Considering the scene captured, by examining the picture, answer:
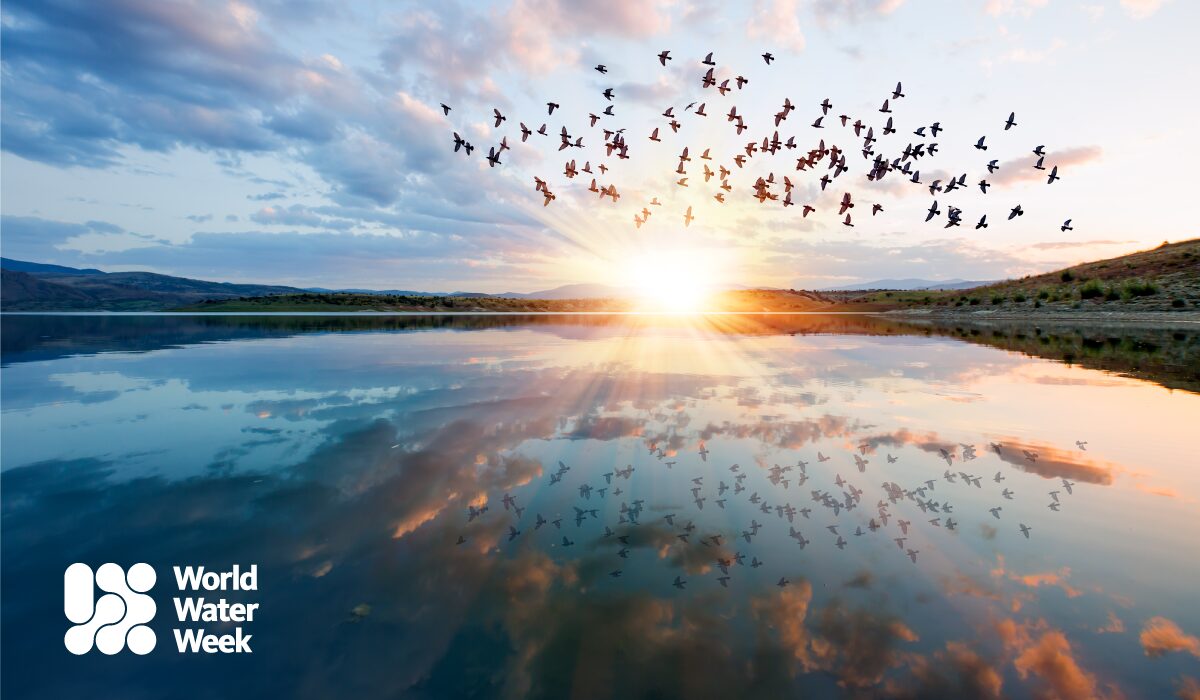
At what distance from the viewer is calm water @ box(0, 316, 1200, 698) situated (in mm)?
5527

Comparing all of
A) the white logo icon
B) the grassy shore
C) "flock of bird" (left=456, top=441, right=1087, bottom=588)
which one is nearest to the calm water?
"flock of bird" (left=456, top=441, right=1087, bottom=588)

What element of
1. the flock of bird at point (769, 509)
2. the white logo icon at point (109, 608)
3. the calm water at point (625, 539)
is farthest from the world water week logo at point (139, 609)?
the flock of bird at point (769, 509)

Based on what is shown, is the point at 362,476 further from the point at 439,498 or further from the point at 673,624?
the point at 673,624

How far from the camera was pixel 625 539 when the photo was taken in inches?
333

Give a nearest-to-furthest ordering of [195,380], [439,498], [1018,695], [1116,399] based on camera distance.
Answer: [1018,695], [439,498], [1116,399], [195,380]

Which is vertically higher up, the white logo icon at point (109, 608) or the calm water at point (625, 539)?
the calm water at point (625, 539)

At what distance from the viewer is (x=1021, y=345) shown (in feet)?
135

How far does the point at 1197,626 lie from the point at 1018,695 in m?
3.25

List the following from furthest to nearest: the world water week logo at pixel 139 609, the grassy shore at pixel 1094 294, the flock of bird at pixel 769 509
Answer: the grassy shore at pixel 1094 294 → the flock of bird at pixel 769 509 → the world water week logo at pixel 139 609

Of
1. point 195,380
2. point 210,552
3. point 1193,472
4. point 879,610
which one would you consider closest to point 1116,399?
point 1193,472

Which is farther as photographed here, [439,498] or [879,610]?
[439,498]

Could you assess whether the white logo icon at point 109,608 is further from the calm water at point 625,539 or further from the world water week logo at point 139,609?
the calm water at point 625,539

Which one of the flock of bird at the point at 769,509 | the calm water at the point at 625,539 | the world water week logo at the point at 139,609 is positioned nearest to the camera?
the calm water at the point at 625,539

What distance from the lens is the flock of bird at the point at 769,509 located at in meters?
8.41
